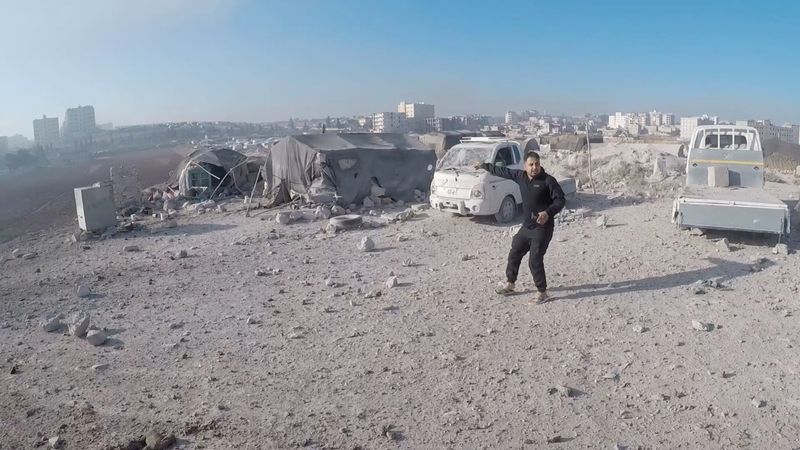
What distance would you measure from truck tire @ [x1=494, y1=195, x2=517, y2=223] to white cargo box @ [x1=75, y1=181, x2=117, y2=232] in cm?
883

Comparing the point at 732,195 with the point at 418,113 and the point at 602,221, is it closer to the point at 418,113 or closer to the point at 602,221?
the point at 602,221

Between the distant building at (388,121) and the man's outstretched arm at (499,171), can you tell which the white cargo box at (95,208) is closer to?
the man's outstretched arm at (499,171)

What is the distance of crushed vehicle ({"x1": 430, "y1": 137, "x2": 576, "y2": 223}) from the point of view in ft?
39.3

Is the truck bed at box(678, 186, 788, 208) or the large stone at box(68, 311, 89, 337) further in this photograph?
the truck bed at box(678, 186, 788, 208)

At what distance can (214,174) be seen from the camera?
64.4 ft

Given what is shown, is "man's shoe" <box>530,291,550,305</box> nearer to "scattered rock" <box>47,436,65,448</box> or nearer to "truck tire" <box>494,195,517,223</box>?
"scattered rock" <box>47,436,65,448</box>

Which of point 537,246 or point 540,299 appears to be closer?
point 537,246

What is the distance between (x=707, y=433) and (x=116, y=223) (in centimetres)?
1327

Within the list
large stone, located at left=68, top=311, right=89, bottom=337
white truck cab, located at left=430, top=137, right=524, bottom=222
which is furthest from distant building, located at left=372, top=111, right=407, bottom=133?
large stone, located at left=68, top=311, right=89, bottom=337

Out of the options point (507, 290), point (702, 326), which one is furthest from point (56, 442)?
point (702, 326)

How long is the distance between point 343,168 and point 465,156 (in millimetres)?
4642

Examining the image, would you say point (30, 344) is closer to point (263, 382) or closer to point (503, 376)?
point (263, 382)

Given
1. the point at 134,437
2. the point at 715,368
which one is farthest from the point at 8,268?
the point at 715,368

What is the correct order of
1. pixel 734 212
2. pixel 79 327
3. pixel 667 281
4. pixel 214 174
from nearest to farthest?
pixel 79 327, pixel 667 281, pixel 734 212, pixel 214 174
